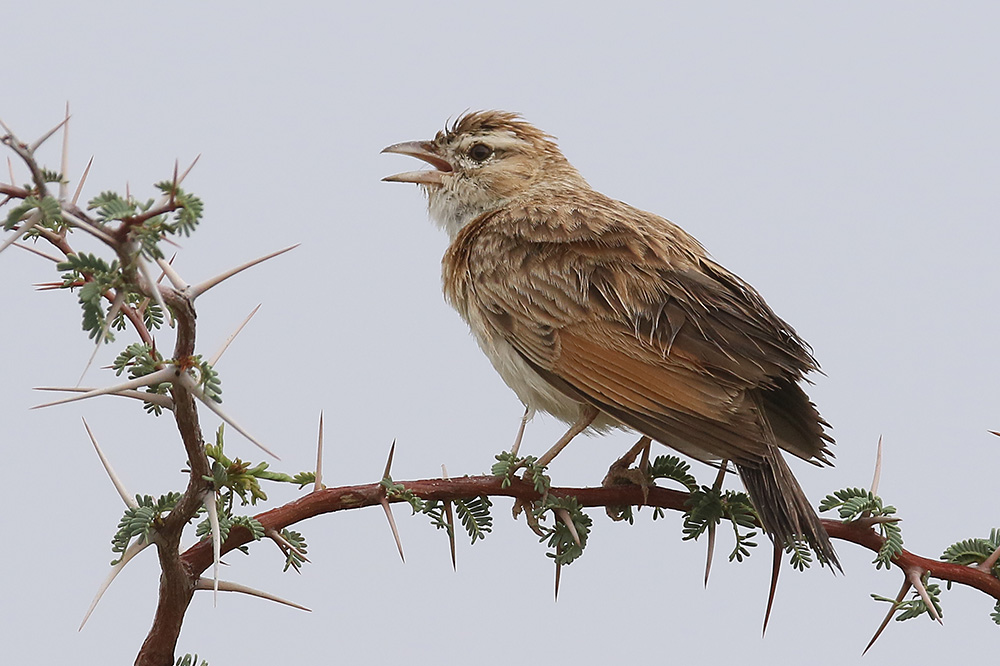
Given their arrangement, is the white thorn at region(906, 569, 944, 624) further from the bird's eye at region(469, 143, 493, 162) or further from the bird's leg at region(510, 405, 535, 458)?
the bird's eye at region(469, 143, 493, 162)

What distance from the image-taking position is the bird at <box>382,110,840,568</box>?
3898 mm

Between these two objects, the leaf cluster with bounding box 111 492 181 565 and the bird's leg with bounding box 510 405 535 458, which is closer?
the leaf cluster with bounding box 111 492 181 565

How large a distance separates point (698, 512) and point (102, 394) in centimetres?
212

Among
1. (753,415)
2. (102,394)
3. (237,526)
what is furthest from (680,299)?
(102,394)

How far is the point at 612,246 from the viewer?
176 inches

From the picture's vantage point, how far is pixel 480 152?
17.8ft

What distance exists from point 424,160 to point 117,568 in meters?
2.79

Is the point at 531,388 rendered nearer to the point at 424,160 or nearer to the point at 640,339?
the point at 640,339

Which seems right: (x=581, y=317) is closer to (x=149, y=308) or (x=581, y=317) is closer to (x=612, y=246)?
(x=612, y=246)

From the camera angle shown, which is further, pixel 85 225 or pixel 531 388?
pixel 531 388

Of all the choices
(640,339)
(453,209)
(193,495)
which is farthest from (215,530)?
(453,209)

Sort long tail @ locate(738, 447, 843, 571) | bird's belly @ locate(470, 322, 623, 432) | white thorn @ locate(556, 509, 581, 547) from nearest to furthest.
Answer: long tail @ locate(738, 447, 843, 571)
white thorn @ locate(556, 509, 581, 547)
bird's belly @ locate(470, 322, 623, 432)

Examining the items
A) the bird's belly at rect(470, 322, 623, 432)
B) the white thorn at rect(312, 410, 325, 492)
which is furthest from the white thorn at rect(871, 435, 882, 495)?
the white thorn at rect(312, 410, 325, 492)

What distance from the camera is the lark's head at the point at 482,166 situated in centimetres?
530
